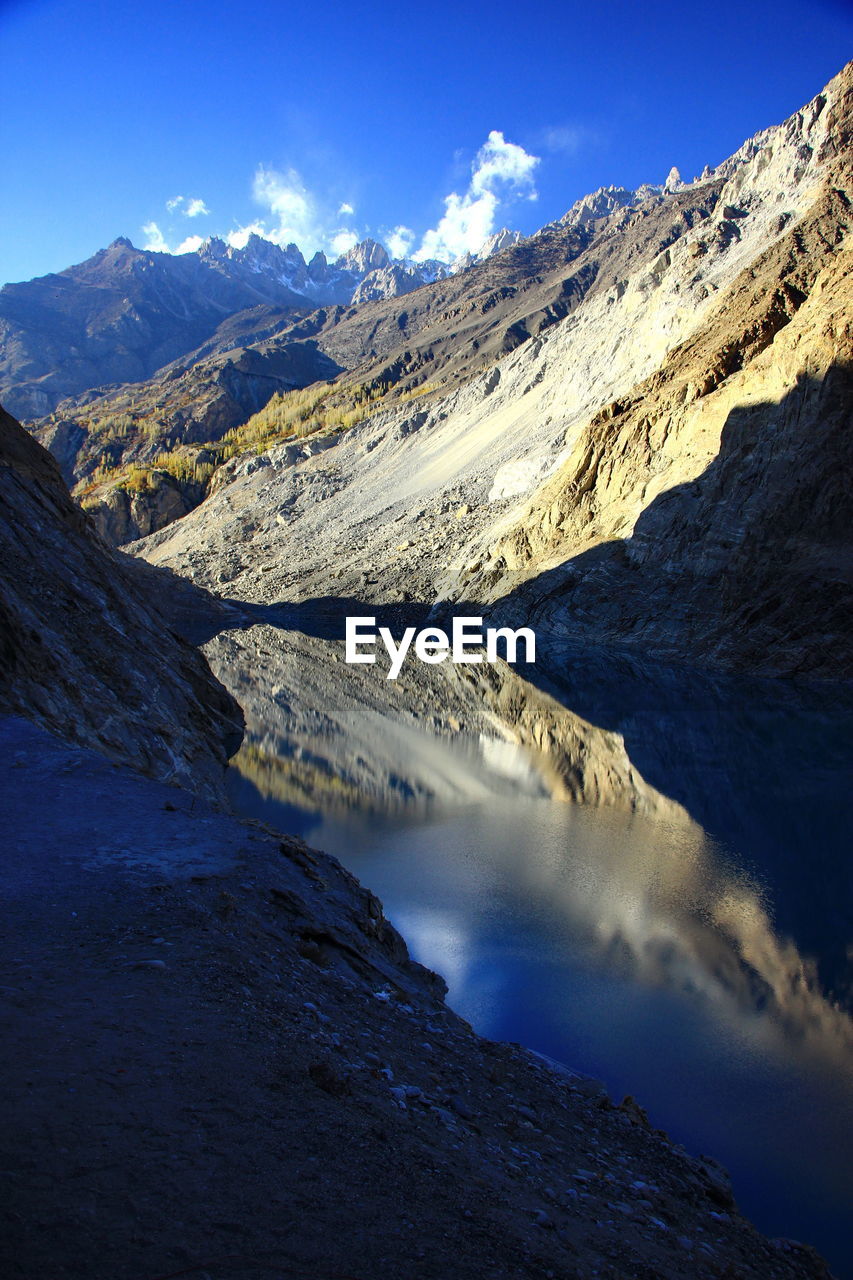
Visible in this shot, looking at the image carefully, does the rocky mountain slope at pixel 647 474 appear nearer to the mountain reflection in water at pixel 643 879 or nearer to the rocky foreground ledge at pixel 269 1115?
the mountain reflection in water at pixel 643 879

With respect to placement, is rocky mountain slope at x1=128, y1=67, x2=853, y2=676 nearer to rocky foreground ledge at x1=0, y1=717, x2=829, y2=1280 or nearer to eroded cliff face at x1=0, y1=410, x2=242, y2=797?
eroded cliff face at x1=0, y1=410, x2=242, y2=797

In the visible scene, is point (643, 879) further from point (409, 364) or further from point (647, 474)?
point (409, 364)

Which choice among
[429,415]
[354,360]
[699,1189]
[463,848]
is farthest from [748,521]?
[354,360]

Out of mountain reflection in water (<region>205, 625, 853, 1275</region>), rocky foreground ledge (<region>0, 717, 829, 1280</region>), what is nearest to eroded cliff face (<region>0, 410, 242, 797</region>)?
mountain reflection in water (<region>205, 625, 853, 1275</region>)

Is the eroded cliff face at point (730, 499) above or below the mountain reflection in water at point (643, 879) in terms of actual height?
above

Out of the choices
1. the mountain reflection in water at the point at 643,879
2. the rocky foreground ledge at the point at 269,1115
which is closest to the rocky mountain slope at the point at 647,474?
the mountain reflection in water at the point at 643,879

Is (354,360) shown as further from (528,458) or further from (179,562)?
(528,458)

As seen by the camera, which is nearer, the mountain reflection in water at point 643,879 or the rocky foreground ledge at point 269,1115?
the rocky foreground ledge at point 269,1115
